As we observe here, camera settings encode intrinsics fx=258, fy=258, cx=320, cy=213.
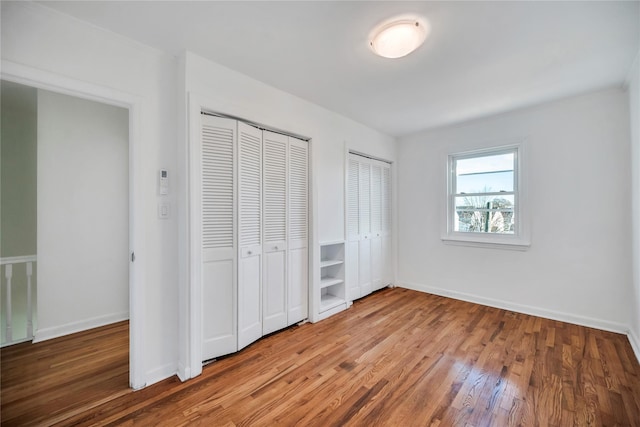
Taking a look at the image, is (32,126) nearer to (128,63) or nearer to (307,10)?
(128,63)

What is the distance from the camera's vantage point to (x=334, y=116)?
333 cm

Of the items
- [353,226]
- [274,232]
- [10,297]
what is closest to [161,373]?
[274,232]

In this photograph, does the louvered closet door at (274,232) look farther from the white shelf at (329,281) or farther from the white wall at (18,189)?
the white wall at (18,189)

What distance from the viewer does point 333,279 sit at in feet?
11.4

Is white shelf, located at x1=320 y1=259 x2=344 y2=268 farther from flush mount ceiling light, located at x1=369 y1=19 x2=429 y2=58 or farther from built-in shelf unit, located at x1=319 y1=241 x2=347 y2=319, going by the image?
flush mount ceiling light, located at x1=369 y1=19 x2=429 y2=58

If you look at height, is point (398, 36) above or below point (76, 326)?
above

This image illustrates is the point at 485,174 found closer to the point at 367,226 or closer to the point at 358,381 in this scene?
the point at 367,226

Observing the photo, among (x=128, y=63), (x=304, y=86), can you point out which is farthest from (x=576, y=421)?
(x=128, y=63)

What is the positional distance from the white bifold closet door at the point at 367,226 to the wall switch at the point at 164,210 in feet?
7.25

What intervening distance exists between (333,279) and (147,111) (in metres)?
2.71

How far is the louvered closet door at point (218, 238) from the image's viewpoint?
2.19 meters

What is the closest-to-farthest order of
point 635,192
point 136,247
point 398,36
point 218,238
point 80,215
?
point 398,36, point 136,247, point 218,238, point 635,192, point 80,215

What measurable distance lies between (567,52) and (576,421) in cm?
264

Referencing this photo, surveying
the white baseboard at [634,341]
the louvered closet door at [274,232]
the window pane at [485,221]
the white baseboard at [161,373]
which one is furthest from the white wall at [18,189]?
the white baseboard at [634,341]
